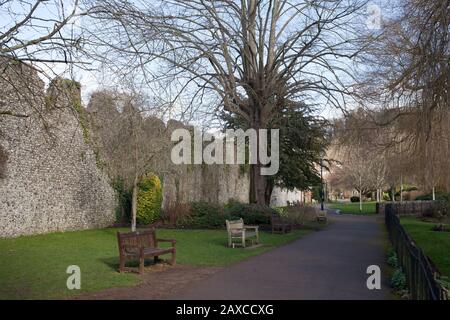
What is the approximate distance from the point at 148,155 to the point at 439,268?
13.0 meters

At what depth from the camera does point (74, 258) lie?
13617 millimetres

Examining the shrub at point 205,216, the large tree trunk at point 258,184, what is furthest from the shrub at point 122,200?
the large tree trunk at point 258,184

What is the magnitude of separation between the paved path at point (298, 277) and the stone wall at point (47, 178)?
340 inches

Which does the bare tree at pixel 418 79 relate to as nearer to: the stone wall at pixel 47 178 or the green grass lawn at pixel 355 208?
the stone wall at pixel 47 178

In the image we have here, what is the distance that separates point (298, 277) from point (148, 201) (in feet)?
60.7

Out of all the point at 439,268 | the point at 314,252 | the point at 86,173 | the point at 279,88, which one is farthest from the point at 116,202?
the point at 439,268

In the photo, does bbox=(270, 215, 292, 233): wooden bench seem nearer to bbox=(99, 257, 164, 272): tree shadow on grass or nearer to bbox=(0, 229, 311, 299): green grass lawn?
bbox=(0, 229, 311, 299): green grass lawn

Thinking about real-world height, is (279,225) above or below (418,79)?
below

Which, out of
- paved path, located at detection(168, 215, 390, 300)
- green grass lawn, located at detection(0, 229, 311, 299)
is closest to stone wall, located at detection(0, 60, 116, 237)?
green grass lawn, located at detection(0, 229, 311, 299)

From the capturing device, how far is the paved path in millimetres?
8977

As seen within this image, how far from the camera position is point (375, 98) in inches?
783

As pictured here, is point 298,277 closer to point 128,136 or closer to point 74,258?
point 74,258

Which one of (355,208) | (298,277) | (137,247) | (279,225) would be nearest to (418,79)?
(298,277)

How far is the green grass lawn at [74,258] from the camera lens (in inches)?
376
